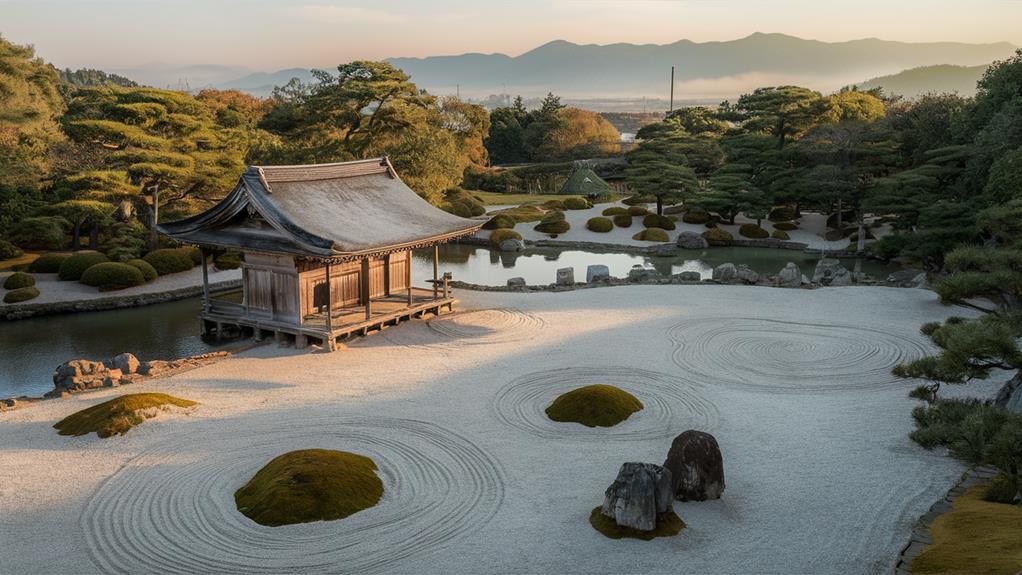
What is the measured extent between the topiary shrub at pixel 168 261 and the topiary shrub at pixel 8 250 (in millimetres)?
5514

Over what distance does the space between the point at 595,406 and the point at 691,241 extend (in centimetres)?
2658

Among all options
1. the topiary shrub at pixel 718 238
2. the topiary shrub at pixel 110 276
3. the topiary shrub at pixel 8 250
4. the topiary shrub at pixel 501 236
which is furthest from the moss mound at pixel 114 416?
the topiary shrub at pixel 718 238

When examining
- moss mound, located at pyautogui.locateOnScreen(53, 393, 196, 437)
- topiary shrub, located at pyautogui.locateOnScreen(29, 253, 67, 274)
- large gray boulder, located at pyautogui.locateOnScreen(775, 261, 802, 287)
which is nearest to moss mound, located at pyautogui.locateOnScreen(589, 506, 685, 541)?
moss mound, located at pyautogui.locateOnScreen(53, 393, 196, 437)

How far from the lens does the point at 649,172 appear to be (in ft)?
148

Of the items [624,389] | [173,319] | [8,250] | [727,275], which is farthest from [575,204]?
[624,389]

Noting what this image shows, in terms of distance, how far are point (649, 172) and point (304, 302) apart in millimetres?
29229

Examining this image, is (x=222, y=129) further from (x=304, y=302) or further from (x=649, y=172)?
(x=649, y=172)

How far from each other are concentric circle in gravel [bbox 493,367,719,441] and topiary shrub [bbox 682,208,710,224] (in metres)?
26.8

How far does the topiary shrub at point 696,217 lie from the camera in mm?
42719

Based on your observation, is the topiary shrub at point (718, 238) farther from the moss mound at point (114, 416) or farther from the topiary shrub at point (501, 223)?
the moss mound at point (114, 416)

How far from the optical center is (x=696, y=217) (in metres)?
42.8

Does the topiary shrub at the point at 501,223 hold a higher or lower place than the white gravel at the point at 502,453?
higher

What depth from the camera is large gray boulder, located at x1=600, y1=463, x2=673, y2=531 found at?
1023cm

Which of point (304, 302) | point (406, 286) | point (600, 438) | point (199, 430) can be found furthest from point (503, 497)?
point (406, 286)
